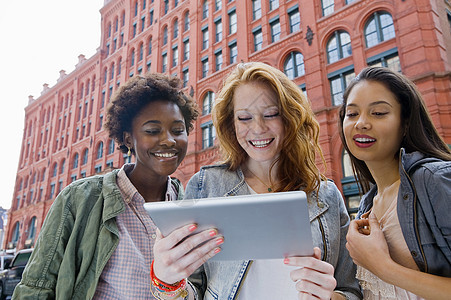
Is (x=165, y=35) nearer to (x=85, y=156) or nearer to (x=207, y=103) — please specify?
(x=207, y=103)

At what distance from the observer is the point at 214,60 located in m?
19.2

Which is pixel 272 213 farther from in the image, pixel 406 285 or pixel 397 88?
pixel 397 88

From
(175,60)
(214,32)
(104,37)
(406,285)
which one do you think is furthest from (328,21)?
(104,37)

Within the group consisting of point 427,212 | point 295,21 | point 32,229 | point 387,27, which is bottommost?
point 427,212

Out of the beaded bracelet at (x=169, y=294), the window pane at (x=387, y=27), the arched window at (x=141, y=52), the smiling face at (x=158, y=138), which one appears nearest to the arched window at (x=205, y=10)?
the arched window at (x=141, y=52)

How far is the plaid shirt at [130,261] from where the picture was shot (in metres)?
1.98

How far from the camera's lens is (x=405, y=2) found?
11828mm

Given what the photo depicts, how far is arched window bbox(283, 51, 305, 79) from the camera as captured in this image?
15094 millimetres

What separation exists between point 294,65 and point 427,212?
14.9 metres

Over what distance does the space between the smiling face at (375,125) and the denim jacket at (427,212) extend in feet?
0.82

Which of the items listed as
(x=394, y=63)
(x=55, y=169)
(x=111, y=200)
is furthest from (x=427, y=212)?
(x=55, y=169)

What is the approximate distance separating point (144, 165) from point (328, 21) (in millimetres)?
14326

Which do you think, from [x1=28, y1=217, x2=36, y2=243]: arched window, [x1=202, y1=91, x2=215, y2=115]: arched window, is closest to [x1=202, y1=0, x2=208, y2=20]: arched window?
[x1=202, y1=91, x2=215, y2=115]: arched window

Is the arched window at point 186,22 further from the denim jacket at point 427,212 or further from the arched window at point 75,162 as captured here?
the denim jacket at point 427,212
